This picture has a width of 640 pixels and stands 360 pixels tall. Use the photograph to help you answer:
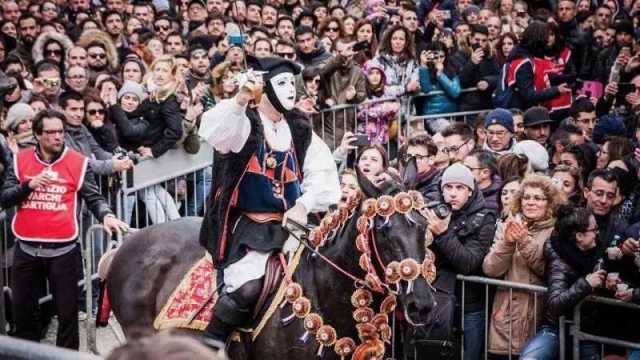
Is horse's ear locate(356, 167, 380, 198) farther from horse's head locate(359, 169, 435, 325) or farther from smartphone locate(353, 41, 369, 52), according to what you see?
smartphone locate(353, 41, 369, 52)

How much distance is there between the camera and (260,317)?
23.1ft

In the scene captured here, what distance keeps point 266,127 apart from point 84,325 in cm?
390

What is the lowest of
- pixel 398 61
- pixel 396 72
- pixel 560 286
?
pixel 560 286

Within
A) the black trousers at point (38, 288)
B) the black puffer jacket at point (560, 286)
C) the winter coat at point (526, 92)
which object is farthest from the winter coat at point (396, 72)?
the black puffer jacket at point (560, 286)

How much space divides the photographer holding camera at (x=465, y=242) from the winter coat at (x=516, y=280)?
0.12 metres

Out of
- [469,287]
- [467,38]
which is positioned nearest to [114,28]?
[467,38]

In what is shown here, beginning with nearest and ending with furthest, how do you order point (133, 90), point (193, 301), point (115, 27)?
1. point (193, 301)
2. point (133, 90)
3. point (115, 27)

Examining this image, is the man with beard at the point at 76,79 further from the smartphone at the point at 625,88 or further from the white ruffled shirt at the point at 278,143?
the smartphone at the point at 625,88

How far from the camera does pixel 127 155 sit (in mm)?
10281

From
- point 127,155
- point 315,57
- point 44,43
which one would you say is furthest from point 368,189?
point 44,43

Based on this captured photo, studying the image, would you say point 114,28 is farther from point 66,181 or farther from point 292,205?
point 292,205

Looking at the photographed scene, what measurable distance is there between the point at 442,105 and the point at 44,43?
488cm

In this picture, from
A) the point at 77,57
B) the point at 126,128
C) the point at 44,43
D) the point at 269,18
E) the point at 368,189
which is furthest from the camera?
the point at 269,18

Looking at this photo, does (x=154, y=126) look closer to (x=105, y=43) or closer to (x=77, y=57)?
(x=77, y=57)
